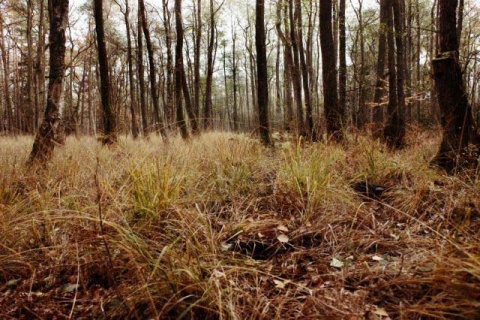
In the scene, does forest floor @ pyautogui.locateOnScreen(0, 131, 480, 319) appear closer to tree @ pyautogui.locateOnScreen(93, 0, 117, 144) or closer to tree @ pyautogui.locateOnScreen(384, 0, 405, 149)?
tree @ pyautogui.locateOnScreen(384, 0, 405, 149)

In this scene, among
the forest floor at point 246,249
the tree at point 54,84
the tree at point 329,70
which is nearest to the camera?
the forest floor at point 246,249

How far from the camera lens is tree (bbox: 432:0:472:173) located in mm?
3326

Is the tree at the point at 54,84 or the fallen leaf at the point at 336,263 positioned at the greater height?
the tree at the point at 54,84

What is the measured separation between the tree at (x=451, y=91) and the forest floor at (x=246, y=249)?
13.6 inches

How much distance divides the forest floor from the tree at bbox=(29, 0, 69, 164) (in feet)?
3.85

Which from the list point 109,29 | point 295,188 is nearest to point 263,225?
point 295,188

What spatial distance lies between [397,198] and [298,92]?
8276mm

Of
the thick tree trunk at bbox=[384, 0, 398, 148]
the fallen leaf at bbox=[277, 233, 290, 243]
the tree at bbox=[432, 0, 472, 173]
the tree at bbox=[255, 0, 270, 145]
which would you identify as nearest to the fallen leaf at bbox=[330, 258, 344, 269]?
the fallen leaf at bbox=[277, 233, 290, 243]

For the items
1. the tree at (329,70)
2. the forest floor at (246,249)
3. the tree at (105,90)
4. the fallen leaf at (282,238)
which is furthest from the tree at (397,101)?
the tree at (105,90)

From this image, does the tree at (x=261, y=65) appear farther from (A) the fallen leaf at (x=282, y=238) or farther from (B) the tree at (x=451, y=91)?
→ (A) the fallen leaf at (x=282, y=238)

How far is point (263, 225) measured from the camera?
7.39 ft

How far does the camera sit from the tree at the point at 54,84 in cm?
441

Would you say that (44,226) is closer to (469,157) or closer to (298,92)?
(469,157)

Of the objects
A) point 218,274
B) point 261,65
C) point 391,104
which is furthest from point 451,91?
point 261,65
